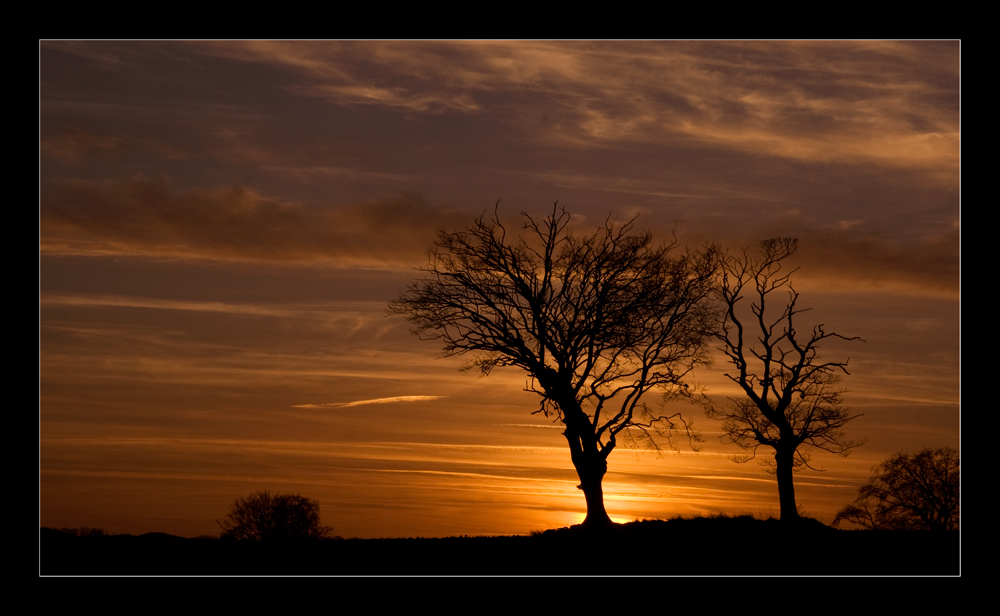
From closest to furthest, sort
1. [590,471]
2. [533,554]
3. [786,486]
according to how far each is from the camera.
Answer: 1. [533,554]
2. [590,471]
3. [786,486]

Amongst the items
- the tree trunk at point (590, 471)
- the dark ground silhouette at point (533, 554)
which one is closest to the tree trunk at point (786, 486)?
the dark ground silhouette at point (533, 554)

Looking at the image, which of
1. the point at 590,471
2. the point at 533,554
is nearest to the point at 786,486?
the point at 590,471

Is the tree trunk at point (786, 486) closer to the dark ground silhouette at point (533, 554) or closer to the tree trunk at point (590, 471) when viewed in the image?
the dark ground silhouette at point (533, 554)

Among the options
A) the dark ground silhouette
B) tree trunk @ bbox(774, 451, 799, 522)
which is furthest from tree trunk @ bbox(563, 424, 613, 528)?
tree trunk @ bbox(774, 451, 799, 522)

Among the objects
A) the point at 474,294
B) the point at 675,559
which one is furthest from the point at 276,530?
the point at 675,559

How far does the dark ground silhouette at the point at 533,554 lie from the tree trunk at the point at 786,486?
2.45 m

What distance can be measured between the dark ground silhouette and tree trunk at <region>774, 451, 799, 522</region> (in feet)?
8.05

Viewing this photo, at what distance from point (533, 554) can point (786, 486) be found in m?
11.4

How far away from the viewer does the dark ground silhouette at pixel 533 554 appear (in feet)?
78.1

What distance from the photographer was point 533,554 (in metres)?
26.0

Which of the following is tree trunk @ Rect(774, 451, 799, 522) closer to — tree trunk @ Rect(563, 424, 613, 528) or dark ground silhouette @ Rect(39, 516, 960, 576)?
dark ground silhouette @ Rect(39, 516, 960, 576)

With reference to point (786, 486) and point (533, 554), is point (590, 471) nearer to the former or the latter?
point (533, 554)
